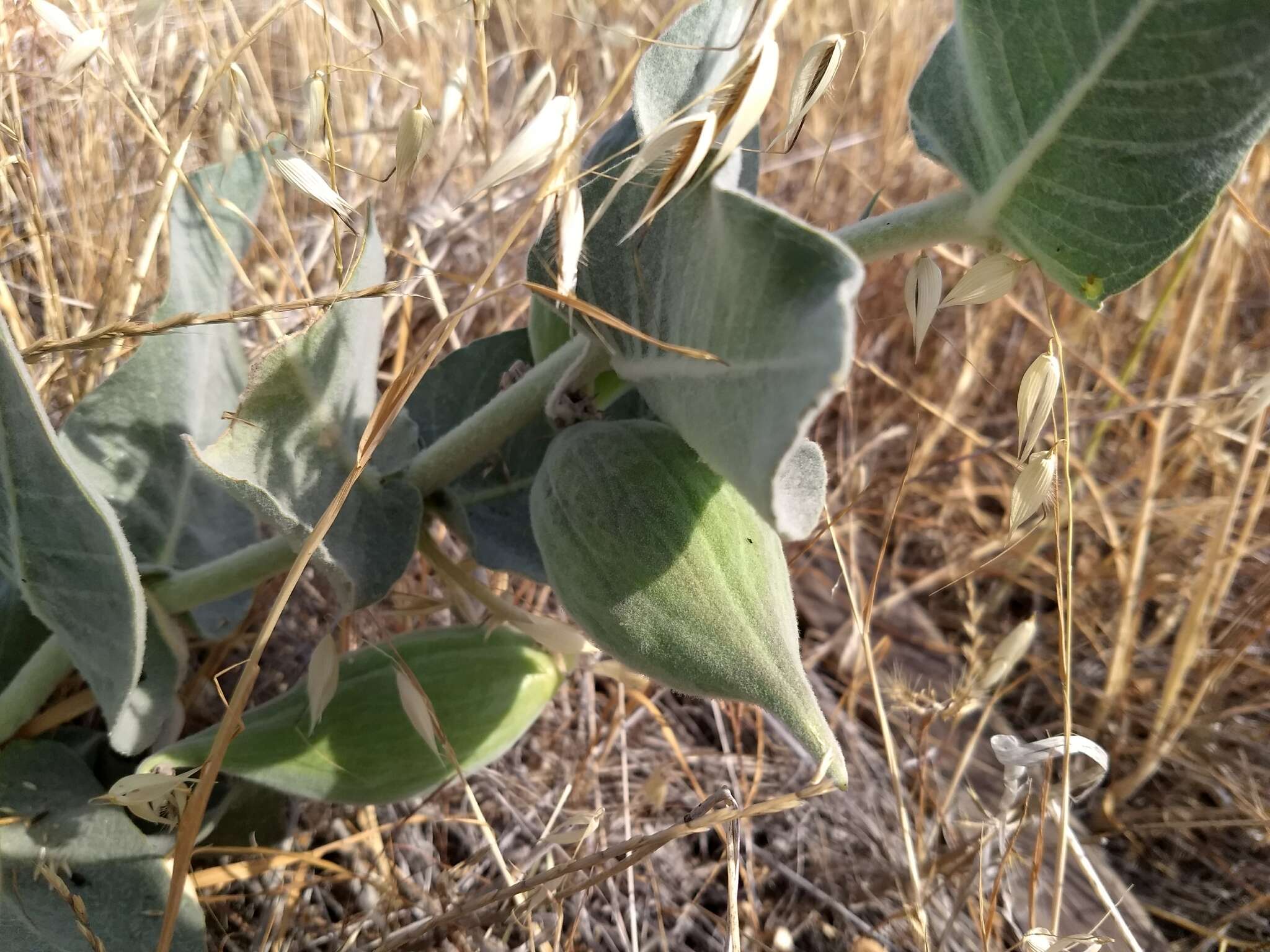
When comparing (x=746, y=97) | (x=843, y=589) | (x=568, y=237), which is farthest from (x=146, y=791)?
(x=843, y=589)

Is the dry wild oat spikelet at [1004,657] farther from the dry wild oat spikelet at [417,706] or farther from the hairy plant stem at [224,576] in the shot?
the hairy plant stem at [224,576]

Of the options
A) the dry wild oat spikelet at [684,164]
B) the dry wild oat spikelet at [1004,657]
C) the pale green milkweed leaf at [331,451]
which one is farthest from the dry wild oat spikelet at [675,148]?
the dry wild oat spikelet at [1004,657]

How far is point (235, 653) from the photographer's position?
94cm

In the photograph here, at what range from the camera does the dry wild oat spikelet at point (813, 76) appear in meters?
0.53

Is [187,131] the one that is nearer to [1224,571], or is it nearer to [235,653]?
[235,653]

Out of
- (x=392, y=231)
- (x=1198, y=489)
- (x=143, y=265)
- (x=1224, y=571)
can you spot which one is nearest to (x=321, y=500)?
(x=143, y=265)

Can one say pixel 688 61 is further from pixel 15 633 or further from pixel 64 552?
pixel 15 633

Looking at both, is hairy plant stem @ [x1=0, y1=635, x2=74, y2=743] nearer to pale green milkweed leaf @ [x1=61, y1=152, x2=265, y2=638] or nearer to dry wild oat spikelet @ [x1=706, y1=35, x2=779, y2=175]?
pale green milkweed leaf @ [x1=61, y1=152, x2=265, y2=638]

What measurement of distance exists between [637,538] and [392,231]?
78 centimetres

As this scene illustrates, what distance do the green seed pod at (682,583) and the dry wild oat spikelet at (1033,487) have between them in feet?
0.61

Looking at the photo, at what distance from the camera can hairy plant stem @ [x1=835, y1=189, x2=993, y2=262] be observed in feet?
1.71

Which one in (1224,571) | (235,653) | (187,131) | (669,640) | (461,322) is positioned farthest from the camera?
(461,322)

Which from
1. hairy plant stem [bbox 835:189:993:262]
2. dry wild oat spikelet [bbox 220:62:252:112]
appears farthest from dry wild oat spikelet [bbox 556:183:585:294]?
dry wild oat spikelet [bbox 220:62:252:112]

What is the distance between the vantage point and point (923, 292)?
582 millimetres
